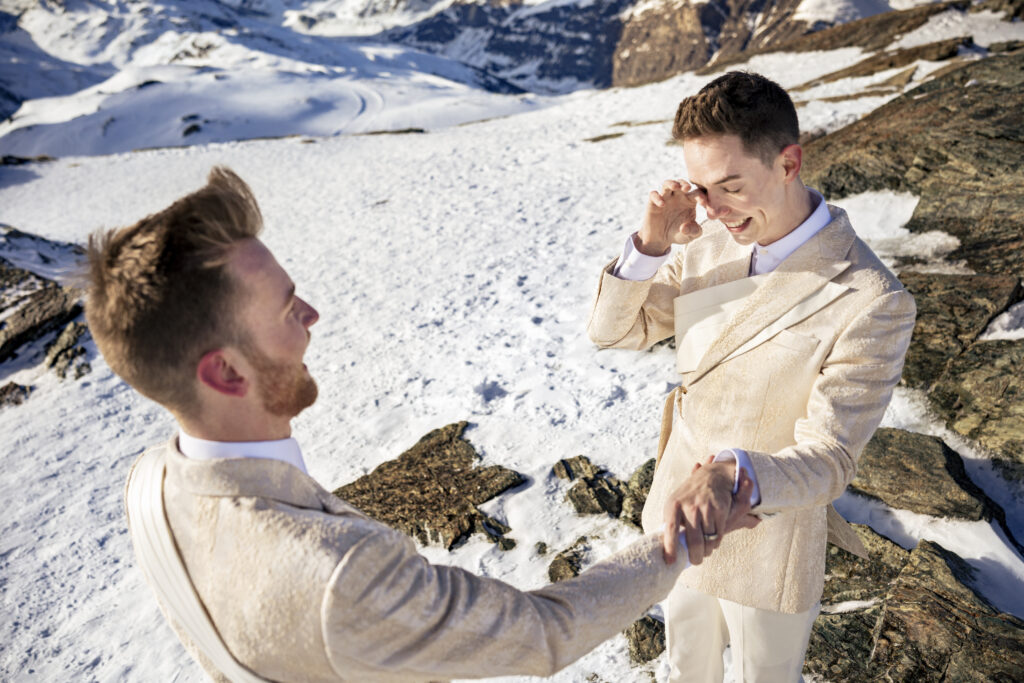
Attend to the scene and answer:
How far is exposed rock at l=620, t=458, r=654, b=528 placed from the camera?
14.6 feet

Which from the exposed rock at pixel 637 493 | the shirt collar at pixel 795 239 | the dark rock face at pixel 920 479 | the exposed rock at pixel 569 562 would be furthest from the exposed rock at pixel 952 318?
the shirt collar at pixel 795 239

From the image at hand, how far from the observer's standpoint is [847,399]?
2010mm

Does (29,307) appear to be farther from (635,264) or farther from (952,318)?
(952,318)

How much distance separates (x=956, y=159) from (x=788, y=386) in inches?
297

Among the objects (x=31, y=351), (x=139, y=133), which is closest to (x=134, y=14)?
(x=139, y=133)

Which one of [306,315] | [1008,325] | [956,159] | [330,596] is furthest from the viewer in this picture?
[956,159]

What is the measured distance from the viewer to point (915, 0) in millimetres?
135375

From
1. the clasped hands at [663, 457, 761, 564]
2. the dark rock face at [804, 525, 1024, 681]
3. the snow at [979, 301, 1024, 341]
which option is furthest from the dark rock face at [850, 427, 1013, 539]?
the clasped hands at [663, 457, 761, 564]

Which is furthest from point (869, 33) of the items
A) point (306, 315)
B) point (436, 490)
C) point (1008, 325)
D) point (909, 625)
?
point (306, 315)

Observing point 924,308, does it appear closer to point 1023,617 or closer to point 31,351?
point 1023,617

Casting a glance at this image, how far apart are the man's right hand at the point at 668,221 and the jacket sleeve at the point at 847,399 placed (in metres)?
0.70

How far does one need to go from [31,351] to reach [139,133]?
1727 inches

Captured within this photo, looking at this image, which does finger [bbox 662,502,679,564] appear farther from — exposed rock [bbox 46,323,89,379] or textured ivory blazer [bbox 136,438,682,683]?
exposed rock [bbox 46,323,89,379]

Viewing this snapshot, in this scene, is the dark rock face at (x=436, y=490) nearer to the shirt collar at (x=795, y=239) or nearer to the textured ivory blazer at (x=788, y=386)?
the textured ivory blazer at (x=788, y=386)
